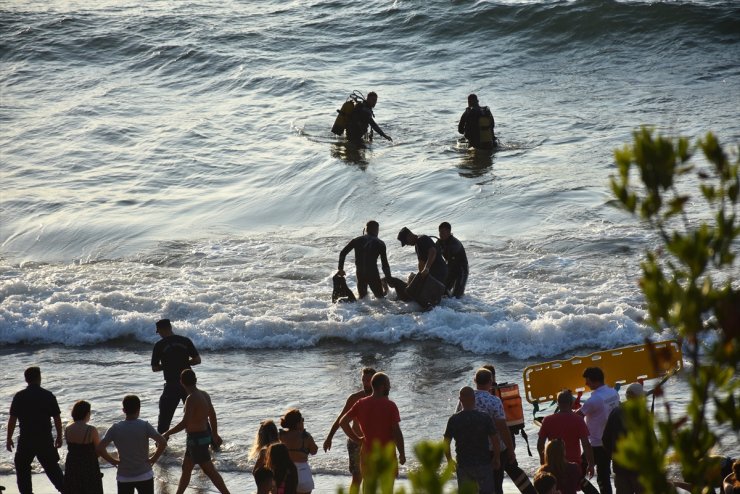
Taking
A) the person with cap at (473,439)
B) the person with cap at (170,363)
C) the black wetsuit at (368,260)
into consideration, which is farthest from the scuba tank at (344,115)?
the person with cap at (473,439)

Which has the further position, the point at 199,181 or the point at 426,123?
the point at 426,123

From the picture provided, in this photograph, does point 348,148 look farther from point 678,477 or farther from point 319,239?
point 678,477

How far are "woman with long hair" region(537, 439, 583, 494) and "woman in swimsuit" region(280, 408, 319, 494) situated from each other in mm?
1610

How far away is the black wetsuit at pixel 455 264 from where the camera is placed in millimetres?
14258

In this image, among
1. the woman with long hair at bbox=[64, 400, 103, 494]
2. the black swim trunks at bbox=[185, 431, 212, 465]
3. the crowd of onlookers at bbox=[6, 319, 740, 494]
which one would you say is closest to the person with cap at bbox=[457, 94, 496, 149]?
the crowd of onlookers at bbox=[6, 319, 740, 494]

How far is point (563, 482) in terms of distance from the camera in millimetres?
7594

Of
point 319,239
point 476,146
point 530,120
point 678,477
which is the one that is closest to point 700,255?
point 678,477

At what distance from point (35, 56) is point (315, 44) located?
887 cm

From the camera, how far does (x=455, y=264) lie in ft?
47.2

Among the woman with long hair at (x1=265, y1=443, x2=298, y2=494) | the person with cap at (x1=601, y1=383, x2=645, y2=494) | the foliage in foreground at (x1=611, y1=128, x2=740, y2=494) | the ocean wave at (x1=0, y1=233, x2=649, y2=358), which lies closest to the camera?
the foliage in foreground at (x1=611, y1=128, x2=740, y2=494)

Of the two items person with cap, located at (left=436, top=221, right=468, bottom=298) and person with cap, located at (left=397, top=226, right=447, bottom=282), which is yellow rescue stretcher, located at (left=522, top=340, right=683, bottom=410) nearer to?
person with cap, located at (left=397, top=226, right=447, bottom=282)

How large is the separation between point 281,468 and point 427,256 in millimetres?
6838

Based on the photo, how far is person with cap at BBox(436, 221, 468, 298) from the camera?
14219mm

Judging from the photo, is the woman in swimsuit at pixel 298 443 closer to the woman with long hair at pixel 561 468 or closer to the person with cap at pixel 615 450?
the woman with long hair at pixel 561 468
